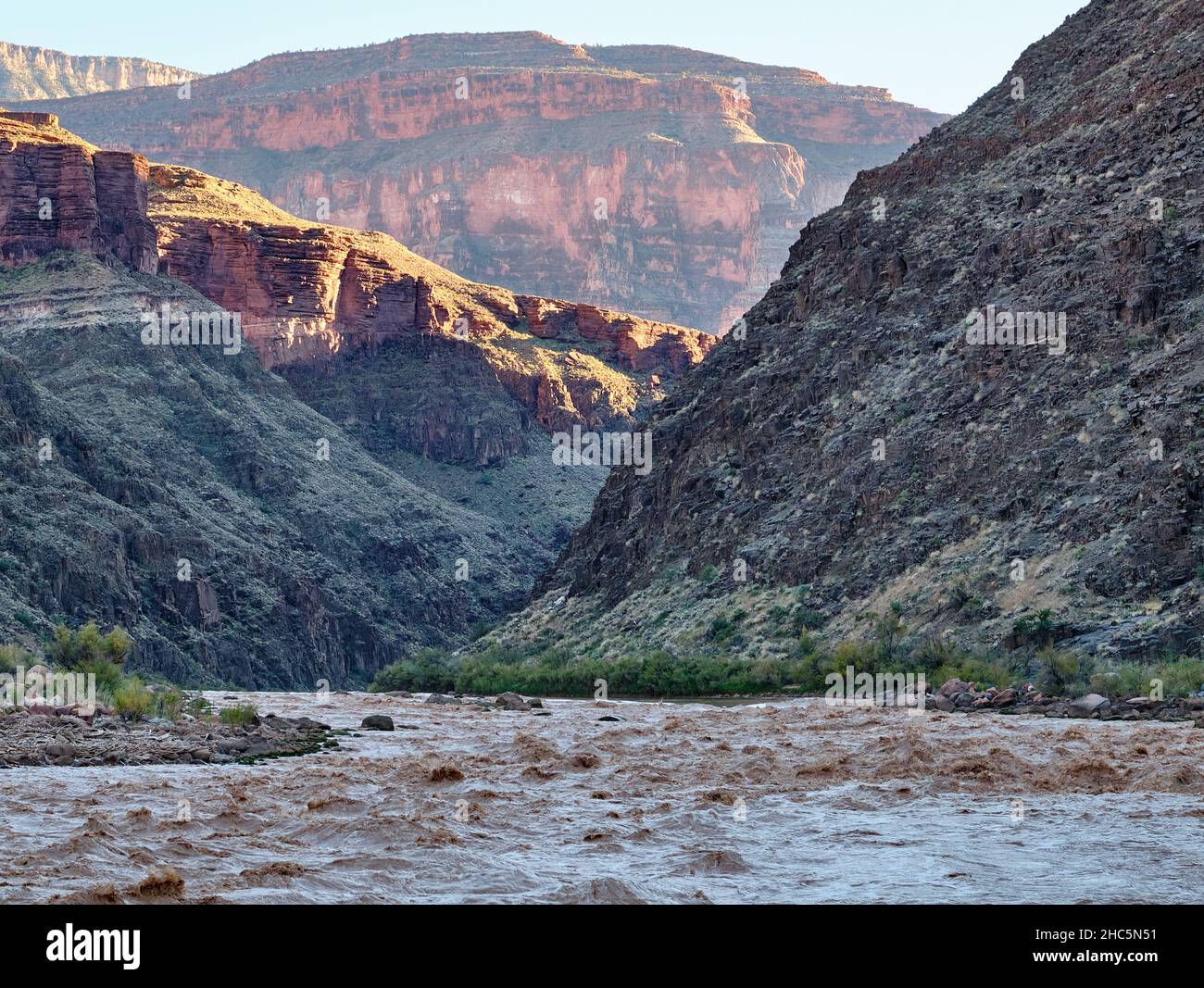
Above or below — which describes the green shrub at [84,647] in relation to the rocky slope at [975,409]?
below

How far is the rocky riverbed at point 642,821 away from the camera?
19.1 meters

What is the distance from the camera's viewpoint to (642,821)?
2447cm

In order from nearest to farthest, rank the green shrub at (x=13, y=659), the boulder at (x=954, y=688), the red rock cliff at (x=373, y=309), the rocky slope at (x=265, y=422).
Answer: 1. the boulder at (x=954, y=688)
2. the green shrub at (x=13, y=659)
3. the rocky slope at (x=265, y=422)
4. the red rock cliff at (x=373, y=309)

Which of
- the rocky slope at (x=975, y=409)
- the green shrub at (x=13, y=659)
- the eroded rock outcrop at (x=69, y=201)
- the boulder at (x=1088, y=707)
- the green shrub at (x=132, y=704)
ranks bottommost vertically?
the green shrub at (x=13, y=659)

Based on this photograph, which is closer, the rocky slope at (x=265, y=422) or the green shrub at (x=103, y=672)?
the green shrub at (x=103, y=672)

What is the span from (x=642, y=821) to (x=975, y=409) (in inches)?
1745

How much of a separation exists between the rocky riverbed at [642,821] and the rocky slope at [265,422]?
1827 inches

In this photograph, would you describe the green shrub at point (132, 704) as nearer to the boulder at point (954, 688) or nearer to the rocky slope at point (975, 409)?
the boulder at point (954, 688)

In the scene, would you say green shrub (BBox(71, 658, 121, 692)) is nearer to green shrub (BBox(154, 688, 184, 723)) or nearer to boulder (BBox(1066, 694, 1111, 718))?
green shrub (BBox(154, 688, 184, 723))

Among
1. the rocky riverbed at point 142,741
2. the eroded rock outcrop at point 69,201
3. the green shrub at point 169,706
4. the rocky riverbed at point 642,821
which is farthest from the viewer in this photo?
the eroded rock outcrop at point 69,201

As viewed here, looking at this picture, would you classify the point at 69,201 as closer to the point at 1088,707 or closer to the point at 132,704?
the point at 132,704

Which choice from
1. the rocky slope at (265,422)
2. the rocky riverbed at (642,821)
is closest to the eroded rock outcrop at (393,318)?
the rocky slope at (265,422)

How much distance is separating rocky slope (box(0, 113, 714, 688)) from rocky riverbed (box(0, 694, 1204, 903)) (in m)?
46.4

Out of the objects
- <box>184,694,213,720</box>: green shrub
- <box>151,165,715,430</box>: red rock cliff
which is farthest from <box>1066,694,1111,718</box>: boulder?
<box>151,165,715,430</box>: red rock cliff
